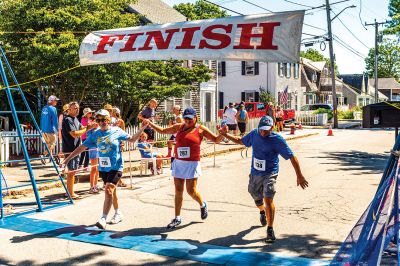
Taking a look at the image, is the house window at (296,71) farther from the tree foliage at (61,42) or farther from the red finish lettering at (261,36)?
the red finish lettering at (261,36)

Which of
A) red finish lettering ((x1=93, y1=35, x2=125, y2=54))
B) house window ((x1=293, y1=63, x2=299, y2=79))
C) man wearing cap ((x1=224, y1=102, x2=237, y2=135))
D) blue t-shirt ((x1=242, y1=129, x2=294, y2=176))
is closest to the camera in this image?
blue t-shirt ((x1=242, y1=129, x2=294, y2=176))

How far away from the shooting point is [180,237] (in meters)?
6.77

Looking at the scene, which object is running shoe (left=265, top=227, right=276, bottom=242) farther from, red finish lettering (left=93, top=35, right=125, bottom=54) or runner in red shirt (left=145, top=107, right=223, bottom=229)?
red finish lettering (left=93, top=35, right=125, bottom=54)

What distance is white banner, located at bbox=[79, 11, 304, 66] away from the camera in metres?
6.73

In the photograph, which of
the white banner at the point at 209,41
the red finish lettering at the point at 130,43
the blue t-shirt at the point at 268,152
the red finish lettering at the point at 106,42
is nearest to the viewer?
the blue t-shirt at the point at 268,152

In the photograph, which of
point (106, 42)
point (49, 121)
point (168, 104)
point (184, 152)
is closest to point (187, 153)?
point (184, 152)

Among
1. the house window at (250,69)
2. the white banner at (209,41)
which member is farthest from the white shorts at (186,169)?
the house window at (250,69)

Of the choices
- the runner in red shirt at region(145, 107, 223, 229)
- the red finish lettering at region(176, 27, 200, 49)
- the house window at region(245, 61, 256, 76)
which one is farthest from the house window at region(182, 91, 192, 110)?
the runner in red shirt at region(145, 107, 223, 229)

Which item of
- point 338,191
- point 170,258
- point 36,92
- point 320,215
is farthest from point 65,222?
point 36,92

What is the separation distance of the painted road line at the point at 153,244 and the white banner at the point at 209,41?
9.18ft

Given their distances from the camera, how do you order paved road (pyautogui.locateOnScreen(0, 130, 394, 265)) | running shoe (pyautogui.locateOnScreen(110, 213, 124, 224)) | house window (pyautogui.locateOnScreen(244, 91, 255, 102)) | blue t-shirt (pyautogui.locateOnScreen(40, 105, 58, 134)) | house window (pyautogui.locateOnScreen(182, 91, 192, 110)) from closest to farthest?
paved road (pyautogui.locateOnScreen(0, 130, 394, 265)) → running shoe (pyautogui.locateOnScreen(110, 213, 124, 224)) → blue t-shirt (pyautogui.locateOnScreen(40, 105, 58, 134)) → house window (pyautogui.locateOnScreen(182, 91, 192, 110)) → house window (pyautogui.locateOnScreen(244, 91, 255, 102))

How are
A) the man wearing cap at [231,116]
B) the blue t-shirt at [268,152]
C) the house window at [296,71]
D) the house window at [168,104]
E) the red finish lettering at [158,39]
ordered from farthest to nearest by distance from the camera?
the house window at [296,71] → the house window at [168,104] → the man wearing cap at [231,116] → the red finish lettering at [158,39] → the blue t-shirt at [268,152]

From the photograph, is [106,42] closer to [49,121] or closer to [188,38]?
[188,38]

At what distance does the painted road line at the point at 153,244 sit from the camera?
5.77 m
